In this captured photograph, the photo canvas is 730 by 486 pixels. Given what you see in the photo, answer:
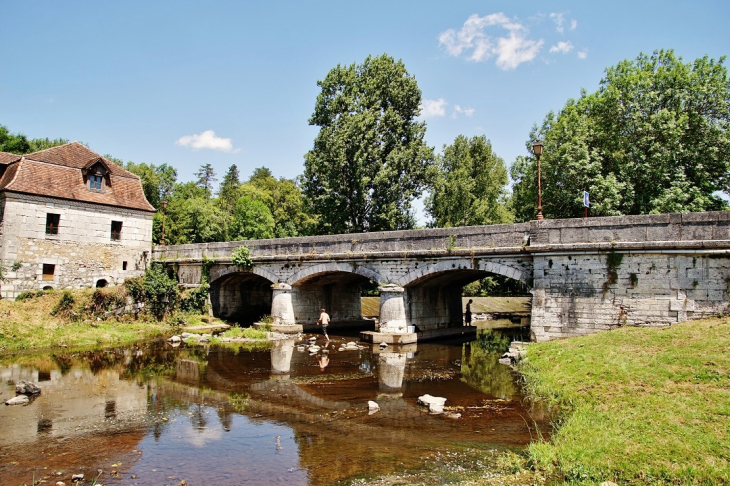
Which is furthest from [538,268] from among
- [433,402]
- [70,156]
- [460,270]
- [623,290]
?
[70,156]

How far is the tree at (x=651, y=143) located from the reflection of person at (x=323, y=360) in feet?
44.9

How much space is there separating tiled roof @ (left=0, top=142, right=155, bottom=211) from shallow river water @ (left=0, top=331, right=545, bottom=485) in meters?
10.9

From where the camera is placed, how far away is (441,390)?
40.3ft

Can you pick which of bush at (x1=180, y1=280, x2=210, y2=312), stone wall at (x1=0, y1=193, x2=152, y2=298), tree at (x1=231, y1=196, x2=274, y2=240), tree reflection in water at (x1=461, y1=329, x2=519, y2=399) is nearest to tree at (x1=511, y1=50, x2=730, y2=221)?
tree reflection in water at (x1=461, y1=329, x2=519, y2=399)

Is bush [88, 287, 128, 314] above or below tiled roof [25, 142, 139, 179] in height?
below

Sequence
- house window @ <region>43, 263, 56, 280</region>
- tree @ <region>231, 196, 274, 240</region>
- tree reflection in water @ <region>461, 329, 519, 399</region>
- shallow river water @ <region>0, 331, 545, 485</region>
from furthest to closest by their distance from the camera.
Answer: tree @ <region>231, 196, 274, 240</region>, house window @ <region>43, 263, 56, 280</region>, tree reflection in water @ <region>461, 329, 519, 399</region>, shallow river water @ <region>0, 331, 545, 485</region>

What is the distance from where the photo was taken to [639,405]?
8.58 meters

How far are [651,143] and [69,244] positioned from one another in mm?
28399

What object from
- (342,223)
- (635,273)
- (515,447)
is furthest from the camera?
(342,223)

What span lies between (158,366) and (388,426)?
9.44 metres

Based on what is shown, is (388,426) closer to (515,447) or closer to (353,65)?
(515,447)

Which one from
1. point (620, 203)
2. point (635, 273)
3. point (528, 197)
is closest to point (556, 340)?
point (635, 273)

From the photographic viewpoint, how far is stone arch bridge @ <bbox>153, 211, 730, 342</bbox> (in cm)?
1346

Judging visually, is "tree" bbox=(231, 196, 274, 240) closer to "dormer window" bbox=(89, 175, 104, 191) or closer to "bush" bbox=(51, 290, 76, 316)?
"dormer window" bbox=(89, 175, 104, 191)
